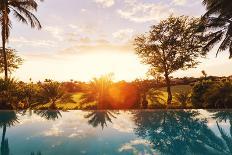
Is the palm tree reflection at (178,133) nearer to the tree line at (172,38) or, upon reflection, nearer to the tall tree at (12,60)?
the tree line at (172,38)

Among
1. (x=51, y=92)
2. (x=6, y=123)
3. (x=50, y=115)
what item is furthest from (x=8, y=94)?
(x=6, y=123)

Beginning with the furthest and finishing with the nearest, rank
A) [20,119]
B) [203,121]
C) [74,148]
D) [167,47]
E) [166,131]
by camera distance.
Result: 1. [167,47]
2. [20,119]
3. [203,121]
4. [166,131]
5. [74,148]

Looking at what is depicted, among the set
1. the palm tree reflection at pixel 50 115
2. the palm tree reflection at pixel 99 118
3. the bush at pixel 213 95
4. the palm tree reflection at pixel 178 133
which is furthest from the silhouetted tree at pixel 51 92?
the bush at pixel 213 95

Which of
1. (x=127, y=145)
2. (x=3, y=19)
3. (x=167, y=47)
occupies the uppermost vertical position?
(x=3, y=19)

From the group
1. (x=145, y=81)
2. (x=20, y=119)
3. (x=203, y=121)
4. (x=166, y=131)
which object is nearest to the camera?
(x=166, y=131)

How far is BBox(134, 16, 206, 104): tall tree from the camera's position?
101 ft

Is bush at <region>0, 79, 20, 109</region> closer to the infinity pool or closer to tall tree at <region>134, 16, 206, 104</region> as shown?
the infinity pool

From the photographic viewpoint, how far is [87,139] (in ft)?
35.4

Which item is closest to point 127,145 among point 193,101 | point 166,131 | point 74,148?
point 74,148

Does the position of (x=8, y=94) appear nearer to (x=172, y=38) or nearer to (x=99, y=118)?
(x=99, y=118)

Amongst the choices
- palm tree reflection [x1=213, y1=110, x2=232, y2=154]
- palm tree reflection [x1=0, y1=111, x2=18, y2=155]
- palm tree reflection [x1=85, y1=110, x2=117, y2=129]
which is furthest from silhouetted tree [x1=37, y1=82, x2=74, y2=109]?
palm tree reflection [x1=213, y1=110, x2=232, y2=154]

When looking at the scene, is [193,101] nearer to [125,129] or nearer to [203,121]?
[203,121]

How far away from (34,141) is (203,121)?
776 cm

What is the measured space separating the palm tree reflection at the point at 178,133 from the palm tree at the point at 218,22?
12.1 meters
